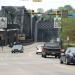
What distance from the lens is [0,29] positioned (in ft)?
461

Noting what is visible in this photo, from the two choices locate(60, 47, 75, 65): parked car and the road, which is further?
locate(60, 47, 75, 65): parked car

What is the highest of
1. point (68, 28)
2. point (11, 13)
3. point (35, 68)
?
point (11, 13)

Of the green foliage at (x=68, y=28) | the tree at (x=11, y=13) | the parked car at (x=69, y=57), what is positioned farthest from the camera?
the tree at (x=11, y=13)

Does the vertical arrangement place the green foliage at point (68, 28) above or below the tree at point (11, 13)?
below

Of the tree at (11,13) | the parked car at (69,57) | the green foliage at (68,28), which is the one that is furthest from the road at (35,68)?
Answer: the tree at (11,13)

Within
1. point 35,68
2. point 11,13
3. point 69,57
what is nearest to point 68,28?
point 11,13

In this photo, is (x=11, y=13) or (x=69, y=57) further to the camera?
(x=11, y=13)

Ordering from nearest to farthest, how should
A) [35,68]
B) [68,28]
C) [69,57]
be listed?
[35,68], [69,57], [68,28]

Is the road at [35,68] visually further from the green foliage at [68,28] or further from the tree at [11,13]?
the tree at [11,13]

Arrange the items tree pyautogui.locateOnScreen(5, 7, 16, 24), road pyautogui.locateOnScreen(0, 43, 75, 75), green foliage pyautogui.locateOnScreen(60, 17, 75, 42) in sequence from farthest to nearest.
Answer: tree pyautogui.locateOnScreen(5, 7, 16, 24) < green foliage pyautogui.locateOnScreen(60, 17, 75, 42) < road pyautogui.locateOnScreen(0, 43, 75, 75)

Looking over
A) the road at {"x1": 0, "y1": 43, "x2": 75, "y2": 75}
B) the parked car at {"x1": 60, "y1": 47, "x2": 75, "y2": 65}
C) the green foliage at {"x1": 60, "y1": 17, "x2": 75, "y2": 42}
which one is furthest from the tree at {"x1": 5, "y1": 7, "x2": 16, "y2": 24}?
the parked car at {"x1": 60, "y1": 47, "x2": 75, "y2": 65}

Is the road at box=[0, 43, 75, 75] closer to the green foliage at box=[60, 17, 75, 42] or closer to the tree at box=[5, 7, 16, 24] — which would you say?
the green foliage at box=[60, 17, 75, 42]

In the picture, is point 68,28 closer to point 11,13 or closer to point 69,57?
point 11,13

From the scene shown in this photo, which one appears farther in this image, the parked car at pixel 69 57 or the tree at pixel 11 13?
the tree at pixel 11 13
